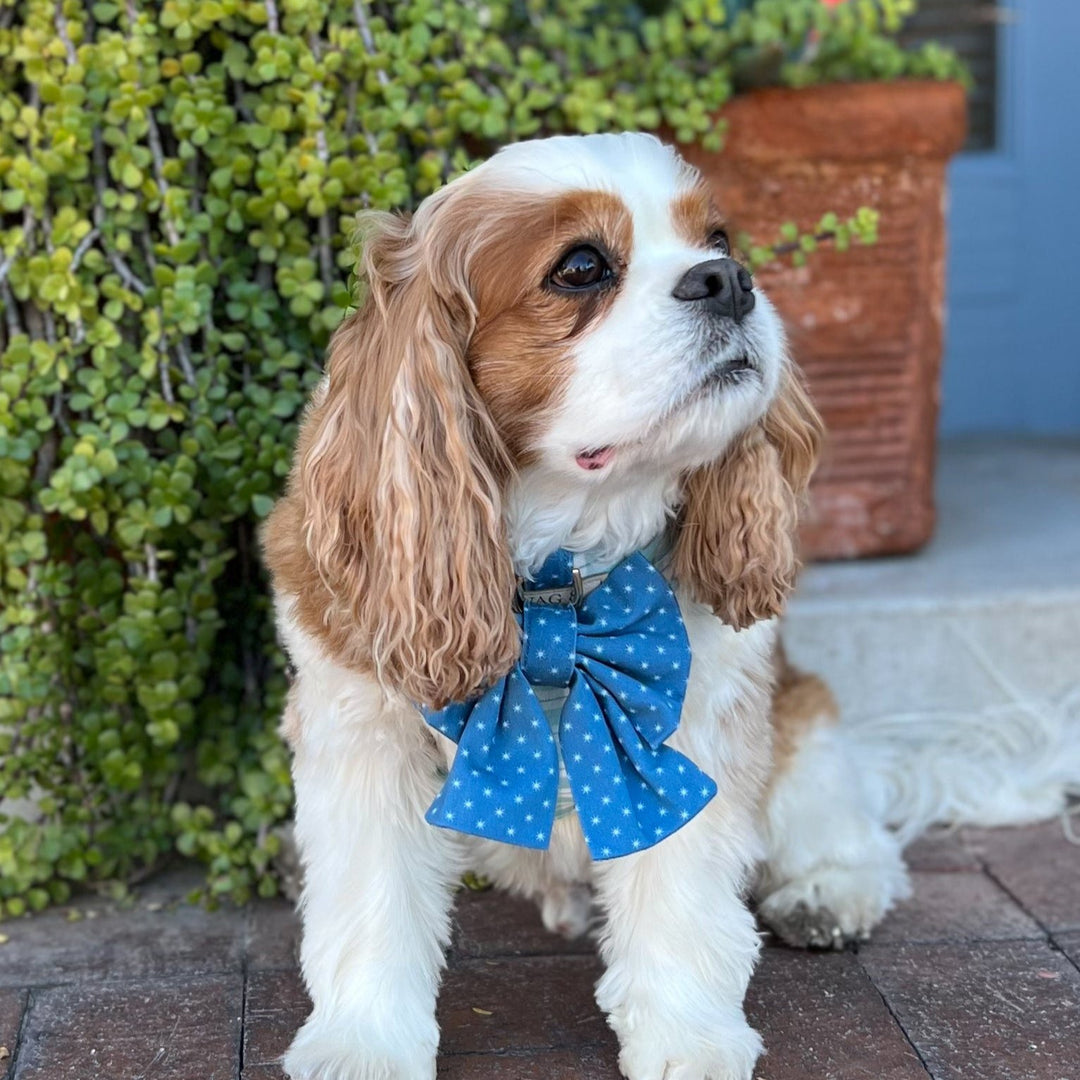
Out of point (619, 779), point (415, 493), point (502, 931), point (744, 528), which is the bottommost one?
point (502, 931)

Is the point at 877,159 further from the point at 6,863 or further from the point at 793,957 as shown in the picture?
the point at 6,863

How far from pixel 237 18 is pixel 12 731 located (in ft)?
4.83

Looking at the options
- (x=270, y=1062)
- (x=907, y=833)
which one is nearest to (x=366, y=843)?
(x=270, y=1062)

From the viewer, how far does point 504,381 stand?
6.70 ft

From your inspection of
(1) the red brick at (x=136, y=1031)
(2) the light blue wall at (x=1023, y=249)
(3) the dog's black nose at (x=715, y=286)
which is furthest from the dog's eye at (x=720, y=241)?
(2) the light blue wall at (x=1023, y=249)

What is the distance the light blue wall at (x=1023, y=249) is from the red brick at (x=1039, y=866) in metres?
2.51

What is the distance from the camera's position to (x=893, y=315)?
11.8 ft

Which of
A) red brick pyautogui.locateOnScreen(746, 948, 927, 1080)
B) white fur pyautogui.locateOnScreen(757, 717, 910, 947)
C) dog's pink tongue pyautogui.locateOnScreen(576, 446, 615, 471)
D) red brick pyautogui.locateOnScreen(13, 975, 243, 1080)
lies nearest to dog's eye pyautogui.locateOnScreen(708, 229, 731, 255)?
dog's pink tongue pyautogui.locateOnScreen(576, 446, 615, 471)

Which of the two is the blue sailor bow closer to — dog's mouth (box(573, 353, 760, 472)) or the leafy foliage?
dog's mouth (box(573, 353, 760, 472))

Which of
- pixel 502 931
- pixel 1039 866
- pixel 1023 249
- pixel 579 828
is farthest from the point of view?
pixel 1023 249

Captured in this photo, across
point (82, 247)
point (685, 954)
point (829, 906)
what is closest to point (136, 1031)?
point (685, 954)

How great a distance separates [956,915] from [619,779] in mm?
1033

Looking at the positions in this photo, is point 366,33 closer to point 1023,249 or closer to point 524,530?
point 524,530

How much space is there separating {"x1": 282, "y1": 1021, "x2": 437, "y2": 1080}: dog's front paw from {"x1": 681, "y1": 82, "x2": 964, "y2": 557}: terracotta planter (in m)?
1.89
